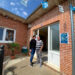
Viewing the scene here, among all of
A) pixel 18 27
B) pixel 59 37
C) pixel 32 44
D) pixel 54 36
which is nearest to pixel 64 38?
pixel 59 37

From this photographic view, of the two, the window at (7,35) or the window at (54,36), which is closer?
the window at (54,36)

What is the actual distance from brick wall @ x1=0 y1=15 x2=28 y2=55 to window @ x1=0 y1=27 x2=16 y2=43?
35cm

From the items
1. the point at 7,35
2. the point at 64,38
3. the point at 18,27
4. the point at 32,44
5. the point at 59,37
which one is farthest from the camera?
the point at 18,27

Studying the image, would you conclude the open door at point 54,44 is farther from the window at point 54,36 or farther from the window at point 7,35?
the window at point 7,35

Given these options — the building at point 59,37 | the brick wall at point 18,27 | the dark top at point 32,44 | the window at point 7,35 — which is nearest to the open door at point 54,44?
the building at point 59,37

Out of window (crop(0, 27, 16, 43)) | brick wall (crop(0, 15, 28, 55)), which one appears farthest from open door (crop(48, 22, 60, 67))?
window (crop(0, 27, 16, 43))

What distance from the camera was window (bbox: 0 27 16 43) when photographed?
438cm

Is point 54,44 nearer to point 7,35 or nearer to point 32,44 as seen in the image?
point 32,44

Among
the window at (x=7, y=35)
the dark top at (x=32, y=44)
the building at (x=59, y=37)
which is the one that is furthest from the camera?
the window at (x=7, y=35)

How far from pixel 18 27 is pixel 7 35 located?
1271mm

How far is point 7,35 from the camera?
4672 millimetres

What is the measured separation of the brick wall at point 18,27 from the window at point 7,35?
347mm

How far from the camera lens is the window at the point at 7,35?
4383mm

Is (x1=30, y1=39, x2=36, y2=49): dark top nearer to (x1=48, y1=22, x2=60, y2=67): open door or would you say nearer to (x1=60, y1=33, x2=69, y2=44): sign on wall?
(x1=48, y1=22, x2=60, y2=67): open door
